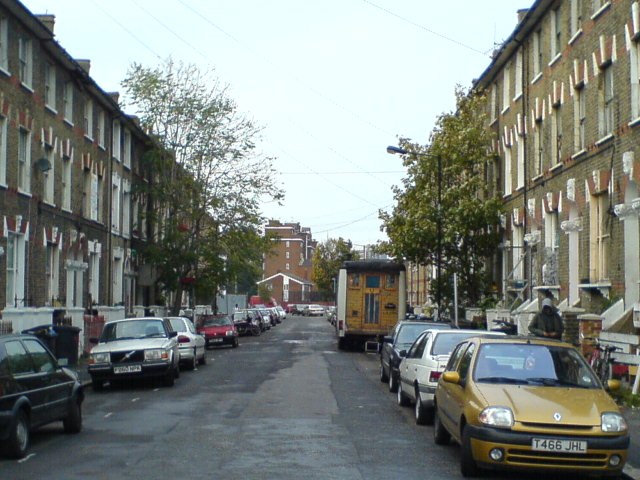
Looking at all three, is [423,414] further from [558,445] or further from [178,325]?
[178,325]

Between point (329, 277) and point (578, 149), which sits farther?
point (329, 277)

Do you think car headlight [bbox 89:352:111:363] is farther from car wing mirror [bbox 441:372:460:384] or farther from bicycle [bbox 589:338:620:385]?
car wing mirror [bbox 441:372:460:384]

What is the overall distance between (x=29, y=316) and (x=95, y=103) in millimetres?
13648

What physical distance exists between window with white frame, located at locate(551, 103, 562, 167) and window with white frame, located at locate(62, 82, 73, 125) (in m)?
15.9

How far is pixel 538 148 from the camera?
31.1 m

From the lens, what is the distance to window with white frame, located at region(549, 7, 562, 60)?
93.9 feet

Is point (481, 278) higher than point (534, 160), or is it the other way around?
point (534, 160)

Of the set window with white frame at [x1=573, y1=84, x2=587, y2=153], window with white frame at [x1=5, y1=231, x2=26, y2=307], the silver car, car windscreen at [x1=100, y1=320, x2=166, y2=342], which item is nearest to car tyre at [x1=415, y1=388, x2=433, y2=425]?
the silver car

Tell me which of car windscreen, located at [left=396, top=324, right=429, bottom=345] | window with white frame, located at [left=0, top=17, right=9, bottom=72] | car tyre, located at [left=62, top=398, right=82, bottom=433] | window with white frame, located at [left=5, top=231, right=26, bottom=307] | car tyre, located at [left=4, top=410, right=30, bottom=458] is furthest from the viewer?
window with white frame, located at [left=5, top=231, right=26, bottom=307]

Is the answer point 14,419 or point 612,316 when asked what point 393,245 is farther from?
point 14,419

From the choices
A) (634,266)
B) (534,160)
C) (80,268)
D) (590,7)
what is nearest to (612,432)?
(634,266)

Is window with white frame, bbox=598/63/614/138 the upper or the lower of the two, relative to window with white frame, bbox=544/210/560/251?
upper

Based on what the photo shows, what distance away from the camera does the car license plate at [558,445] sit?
396 inches

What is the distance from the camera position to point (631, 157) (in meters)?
21.0
